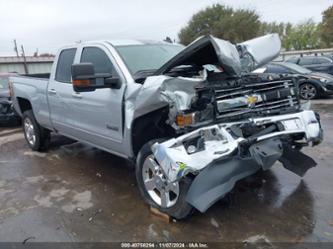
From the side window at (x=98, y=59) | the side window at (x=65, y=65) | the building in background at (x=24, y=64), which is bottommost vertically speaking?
the building in background at (x=24, y=64)

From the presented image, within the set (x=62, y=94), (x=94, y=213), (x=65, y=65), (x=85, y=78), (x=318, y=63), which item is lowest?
(x=318, y=63)

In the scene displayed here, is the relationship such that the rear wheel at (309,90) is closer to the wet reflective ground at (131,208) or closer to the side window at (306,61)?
the side window at (306,61)

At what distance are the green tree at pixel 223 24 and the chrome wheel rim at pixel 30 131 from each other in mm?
34598

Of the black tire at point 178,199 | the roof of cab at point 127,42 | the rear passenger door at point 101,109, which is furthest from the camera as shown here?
the roof of cab at point 127,42

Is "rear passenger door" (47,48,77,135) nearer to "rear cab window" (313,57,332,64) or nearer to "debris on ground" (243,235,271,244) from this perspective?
"debris on ground" (243,235,271,244)

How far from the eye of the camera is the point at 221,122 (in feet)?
11.1

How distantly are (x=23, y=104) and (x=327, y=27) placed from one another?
4825cm

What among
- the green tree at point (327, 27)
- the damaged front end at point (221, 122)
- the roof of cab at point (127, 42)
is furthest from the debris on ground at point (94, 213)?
the green tree at point (327, 27)

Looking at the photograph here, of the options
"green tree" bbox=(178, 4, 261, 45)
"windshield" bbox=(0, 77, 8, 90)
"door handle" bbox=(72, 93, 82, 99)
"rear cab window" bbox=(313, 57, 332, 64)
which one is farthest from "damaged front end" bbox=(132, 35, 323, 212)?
"green tree" bbox=(178, 4, 261, 45)

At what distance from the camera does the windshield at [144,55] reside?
4425 millimetres

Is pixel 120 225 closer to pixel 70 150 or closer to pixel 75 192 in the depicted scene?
pixel 75 192

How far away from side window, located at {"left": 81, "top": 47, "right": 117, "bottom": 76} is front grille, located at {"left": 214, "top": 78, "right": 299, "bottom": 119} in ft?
5.00

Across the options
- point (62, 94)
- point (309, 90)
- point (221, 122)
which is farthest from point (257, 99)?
point (309, 90)

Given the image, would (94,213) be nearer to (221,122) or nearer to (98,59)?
(221,122)
